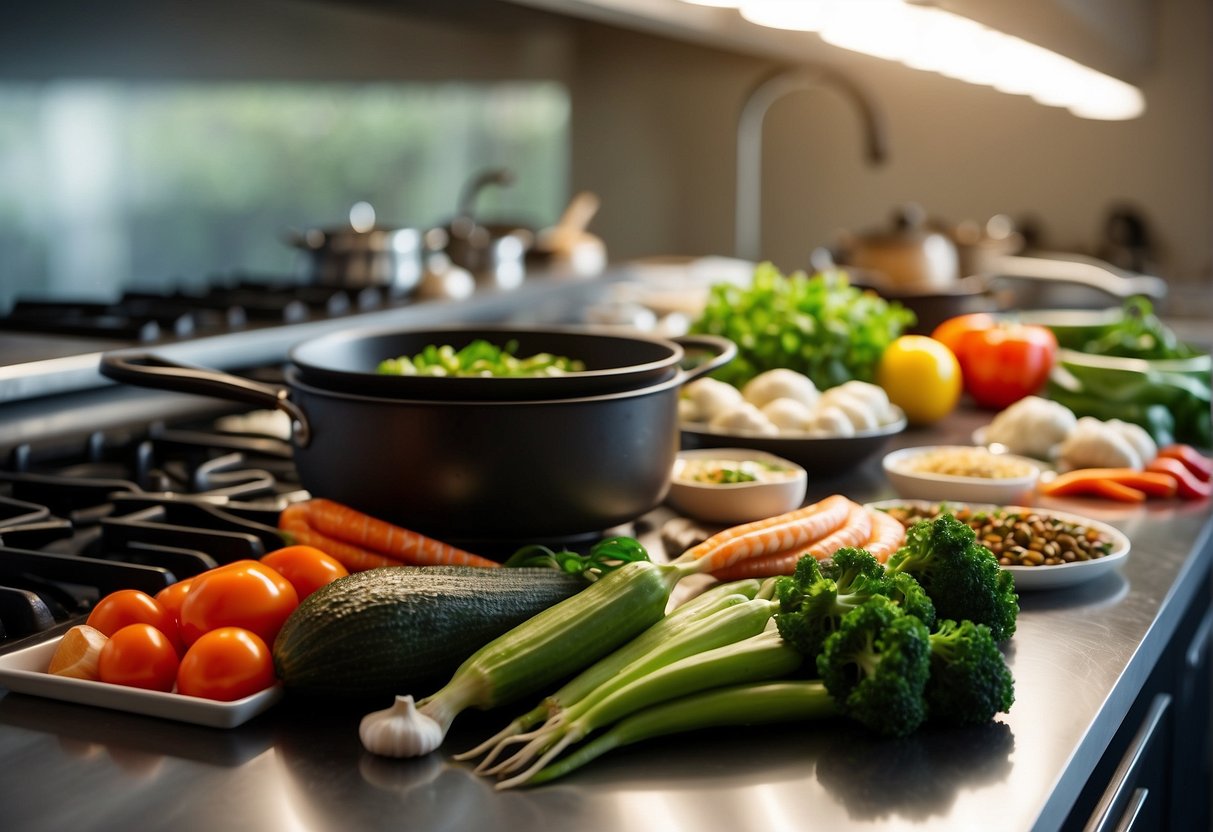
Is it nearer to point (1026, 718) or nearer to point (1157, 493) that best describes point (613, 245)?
point (1157, 493)

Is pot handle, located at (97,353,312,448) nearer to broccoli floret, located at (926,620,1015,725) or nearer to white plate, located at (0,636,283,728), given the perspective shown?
white plate, located at (0,636,283,728)

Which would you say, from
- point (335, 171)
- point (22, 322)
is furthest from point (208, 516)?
point (335, 171)

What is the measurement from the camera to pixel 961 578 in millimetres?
869

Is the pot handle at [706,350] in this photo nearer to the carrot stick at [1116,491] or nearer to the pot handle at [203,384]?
the pot handle at [203,384]

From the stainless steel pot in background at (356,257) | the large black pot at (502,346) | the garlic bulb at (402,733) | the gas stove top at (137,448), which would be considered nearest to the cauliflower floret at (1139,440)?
the large black pot at (502,346)

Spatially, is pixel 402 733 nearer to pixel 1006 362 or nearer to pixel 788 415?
pixel 788 415

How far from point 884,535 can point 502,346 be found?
1.57 feet

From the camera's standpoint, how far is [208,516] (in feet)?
3.73

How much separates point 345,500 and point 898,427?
0.74 metres

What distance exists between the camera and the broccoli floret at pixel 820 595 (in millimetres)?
786

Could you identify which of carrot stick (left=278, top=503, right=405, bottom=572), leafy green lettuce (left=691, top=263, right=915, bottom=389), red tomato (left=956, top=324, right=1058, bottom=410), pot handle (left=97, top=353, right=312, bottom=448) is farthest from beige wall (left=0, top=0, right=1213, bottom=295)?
carrot stick (left=278, top=503, right=405, bottom=572)

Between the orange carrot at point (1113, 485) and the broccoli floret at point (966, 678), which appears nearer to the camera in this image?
the broccoli floret at point (966, 678)

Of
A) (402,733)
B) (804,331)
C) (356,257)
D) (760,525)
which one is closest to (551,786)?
(402,733)

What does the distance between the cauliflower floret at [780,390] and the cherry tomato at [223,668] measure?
0.95 metres
